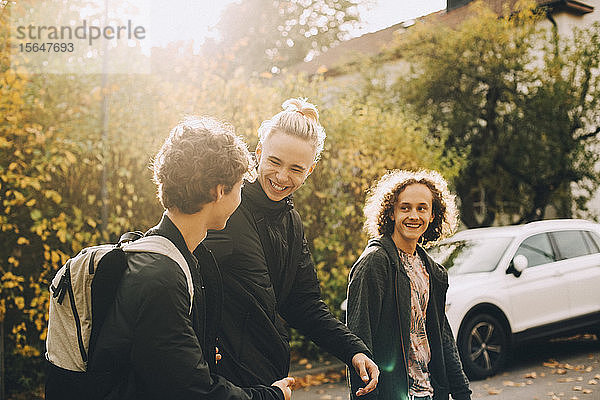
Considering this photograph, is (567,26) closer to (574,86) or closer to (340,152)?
(574,86)

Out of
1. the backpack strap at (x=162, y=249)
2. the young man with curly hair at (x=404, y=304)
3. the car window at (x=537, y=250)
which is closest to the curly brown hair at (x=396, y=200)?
the young man with curly hair at (x=404, y=304)

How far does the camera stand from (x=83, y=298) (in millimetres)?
1741

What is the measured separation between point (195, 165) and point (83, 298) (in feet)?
1.54

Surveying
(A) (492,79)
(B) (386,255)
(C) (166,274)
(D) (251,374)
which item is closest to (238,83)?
(B) (386,255)

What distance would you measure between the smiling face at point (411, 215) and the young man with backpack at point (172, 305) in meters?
1.70

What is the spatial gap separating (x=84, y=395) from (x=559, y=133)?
1554 cm

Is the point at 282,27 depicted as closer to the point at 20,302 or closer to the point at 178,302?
the point at 20,302

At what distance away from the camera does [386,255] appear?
3398 millimetres

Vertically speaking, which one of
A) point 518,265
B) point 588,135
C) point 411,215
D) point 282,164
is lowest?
point 518,265

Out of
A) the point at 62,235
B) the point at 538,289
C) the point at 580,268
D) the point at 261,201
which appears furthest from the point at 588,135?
the point at 261,201

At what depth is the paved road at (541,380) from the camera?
7.17 m

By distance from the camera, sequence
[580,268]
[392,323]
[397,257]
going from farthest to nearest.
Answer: [580,268], [397,257], [392,323]

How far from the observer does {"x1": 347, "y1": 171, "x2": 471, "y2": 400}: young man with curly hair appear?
126 inches

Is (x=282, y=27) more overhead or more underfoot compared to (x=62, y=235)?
more overhead
